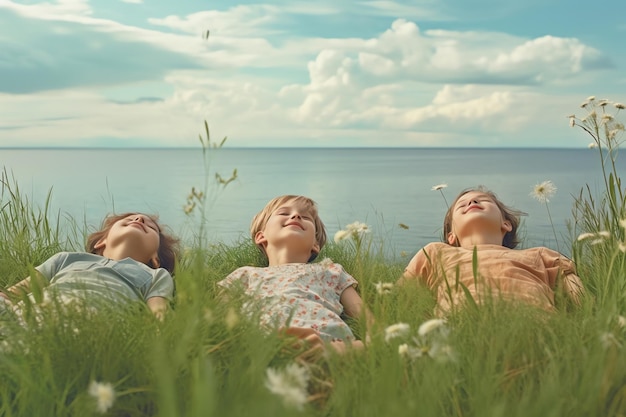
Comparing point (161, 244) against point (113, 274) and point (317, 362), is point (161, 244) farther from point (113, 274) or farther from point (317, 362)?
point (317, 362)

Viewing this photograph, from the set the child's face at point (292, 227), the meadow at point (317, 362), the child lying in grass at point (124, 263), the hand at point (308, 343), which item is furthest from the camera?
the child's face at point (292, 227)

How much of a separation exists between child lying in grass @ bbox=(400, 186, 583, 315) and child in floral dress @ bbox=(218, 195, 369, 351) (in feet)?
1.25

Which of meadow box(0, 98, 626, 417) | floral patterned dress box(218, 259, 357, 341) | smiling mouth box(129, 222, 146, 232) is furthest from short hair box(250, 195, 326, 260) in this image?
meadow box(0, 98, 626, 417)

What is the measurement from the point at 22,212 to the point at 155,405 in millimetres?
3419

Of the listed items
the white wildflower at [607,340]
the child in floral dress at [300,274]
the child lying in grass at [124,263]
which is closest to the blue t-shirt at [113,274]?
the child lying in grass at [124,263]

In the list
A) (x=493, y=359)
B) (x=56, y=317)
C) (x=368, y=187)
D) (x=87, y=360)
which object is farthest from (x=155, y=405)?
(x=368, y=187)

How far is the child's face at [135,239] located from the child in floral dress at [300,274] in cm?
59

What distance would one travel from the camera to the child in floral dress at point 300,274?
133 inches

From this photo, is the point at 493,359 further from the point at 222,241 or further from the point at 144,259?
the point at 222,241

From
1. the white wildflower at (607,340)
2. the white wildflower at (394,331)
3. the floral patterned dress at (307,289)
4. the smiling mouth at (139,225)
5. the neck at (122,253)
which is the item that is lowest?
the floral patterned dress at (307,289)

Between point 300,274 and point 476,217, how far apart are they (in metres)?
1.13

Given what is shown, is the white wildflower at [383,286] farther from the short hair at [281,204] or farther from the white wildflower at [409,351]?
the short hair at [281,204]

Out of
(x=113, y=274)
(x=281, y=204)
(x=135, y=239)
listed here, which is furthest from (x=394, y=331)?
(x=135, y=239)

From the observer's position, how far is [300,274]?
379cm
